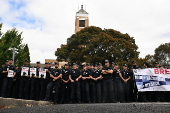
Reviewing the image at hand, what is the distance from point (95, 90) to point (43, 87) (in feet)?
7.63

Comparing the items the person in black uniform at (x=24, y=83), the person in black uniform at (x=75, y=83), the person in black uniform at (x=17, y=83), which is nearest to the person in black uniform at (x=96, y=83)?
the person in black uniform at (x=75, y=83)

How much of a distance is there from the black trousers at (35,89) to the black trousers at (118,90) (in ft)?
11.3

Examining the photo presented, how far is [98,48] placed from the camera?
102ft

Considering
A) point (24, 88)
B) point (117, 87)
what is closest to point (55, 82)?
point (24, 88)

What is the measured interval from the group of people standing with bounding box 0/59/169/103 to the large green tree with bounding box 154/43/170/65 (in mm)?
36342

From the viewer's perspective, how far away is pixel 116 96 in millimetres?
9594

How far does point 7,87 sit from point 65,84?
8.11ft

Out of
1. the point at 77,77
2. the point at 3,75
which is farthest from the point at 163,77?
the point at 3,75

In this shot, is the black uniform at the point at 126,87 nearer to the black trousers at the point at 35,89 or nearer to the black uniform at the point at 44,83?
the black uniform at the point at 44,83

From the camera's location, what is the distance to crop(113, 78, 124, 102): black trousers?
952cm

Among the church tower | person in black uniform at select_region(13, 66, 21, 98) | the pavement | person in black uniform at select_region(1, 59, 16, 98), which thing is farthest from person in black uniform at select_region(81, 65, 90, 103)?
the church tower

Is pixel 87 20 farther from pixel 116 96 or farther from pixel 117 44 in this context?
pixel 116 96

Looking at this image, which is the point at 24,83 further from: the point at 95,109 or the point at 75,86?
the point at 95,109

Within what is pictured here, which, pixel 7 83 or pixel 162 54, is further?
pixel 162 54
